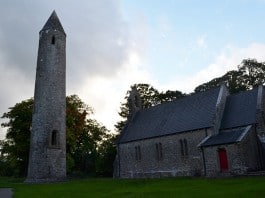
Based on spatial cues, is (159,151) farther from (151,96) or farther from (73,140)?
(151,96)

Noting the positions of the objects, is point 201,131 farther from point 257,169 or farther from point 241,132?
point 257,169

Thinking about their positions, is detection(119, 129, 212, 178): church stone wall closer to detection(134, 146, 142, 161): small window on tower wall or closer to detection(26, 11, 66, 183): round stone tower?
detection(134, 146, 142, 161): small window on tower wall

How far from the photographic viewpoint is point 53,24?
37.8 meters

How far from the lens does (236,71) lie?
58.6 meters

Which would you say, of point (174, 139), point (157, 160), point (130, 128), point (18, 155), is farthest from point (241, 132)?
point (18, 155)

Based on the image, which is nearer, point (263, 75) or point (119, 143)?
point (119, 143)

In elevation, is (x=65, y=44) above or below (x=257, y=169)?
above

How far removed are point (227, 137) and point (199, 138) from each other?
3.51 metres

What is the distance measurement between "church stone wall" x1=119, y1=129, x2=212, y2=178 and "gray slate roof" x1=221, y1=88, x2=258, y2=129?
230cm

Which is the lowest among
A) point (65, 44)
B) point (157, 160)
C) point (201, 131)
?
point (157, 160)

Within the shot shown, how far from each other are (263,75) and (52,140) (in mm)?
36950

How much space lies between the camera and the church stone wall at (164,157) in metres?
32.6

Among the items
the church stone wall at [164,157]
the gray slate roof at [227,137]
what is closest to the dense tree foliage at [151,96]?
the church stone wall at [164,157]

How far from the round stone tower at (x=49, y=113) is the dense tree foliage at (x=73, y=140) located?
9.37m
